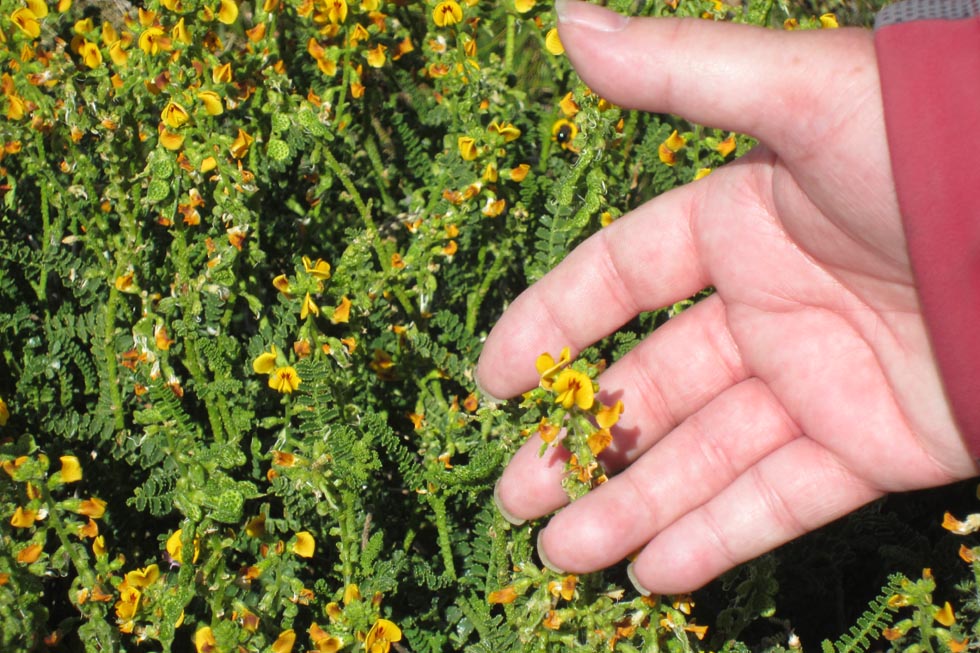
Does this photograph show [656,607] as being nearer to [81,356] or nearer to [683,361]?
[683,361]

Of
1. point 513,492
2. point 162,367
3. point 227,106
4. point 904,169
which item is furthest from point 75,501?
point 904,169

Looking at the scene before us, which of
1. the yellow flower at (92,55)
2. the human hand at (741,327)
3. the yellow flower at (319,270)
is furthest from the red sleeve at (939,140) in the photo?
the yellow flower at (92,55)

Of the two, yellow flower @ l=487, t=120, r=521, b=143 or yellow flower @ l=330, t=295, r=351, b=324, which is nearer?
yellow flower @ l=330, t=295, r=351, b=324

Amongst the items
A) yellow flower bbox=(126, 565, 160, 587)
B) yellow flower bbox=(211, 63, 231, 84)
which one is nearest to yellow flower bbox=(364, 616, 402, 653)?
yellow flower bbox=(126, 565, 160, 587)

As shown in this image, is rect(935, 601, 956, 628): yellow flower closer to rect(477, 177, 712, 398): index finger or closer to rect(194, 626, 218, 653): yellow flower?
rect(477, 177, 712, 398): index finger

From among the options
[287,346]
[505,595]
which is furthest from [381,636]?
[287,346]

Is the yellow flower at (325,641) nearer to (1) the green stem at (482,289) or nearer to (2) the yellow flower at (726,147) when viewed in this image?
(1) the green stem at (482,289)

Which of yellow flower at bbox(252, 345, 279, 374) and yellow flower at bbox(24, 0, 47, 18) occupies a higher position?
yellow flower at bbox(24, 0, 47, 18)
